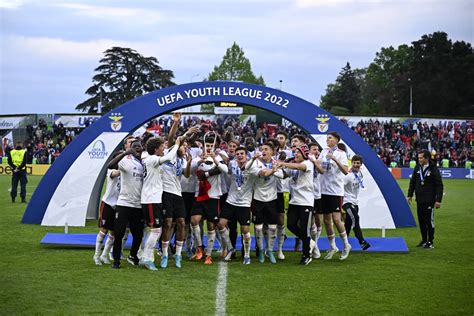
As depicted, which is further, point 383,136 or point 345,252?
point 383,136

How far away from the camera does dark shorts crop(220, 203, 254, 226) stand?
11812 mm

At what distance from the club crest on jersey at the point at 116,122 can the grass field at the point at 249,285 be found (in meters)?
3.88

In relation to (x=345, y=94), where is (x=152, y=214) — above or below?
below

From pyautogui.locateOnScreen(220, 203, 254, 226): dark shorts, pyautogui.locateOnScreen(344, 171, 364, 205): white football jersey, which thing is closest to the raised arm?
pyautogui.locateOnScreen(220, 203, 254, 226): dark shorts

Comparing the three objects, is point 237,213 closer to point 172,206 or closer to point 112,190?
point 172,206

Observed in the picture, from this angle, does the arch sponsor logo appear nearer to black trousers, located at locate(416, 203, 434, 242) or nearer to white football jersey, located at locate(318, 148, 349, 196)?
white football jersey, located at locate(318, 148, 349, 196)

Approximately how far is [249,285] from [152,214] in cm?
199

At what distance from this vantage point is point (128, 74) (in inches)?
3177

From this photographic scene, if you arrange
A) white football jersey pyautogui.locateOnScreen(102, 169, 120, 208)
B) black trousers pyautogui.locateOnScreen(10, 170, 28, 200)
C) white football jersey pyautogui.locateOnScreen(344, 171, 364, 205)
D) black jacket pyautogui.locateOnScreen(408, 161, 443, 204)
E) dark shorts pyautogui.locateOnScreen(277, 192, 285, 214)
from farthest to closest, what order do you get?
black trousers pyautogui.locateOnScreen(10, 170, 28, 200) < black jacket pyautogui.locateOnScreen(408, 161, 443, 204) < white football jersey pyautogui.locateOnScreen(344, 171, 364, 205) < dark shorts pyautogui.locateOnScreen(277, 192, 285, 214) < white football jersey pyautogui.locateOnScreen(102, 169, 120, 208)

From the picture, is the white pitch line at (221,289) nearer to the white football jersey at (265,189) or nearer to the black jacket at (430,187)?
the white football jersey at (265,189)

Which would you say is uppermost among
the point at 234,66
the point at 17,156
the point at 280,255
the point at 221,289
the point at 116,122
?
the point at 234,66

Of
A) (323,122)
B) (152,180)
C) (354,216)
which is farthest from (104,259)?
(323,122)

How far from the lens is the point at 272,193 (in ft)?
39.5

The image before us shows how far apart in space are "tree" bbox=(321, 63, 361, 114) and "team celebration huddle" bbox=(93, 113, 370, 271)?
92.6 m
